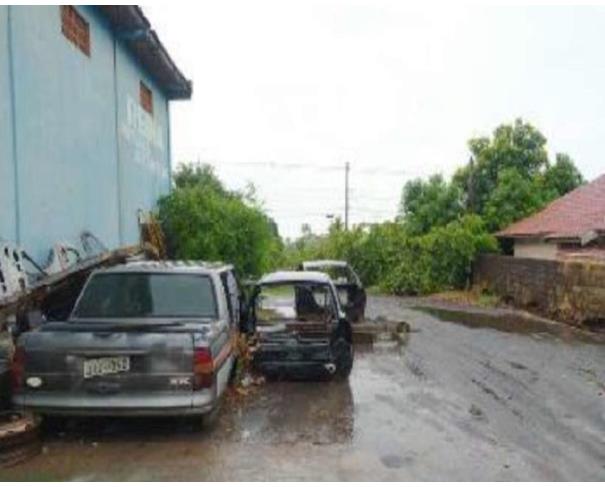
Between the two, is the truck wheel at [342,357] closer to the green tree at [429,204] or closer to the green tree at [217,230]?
the green tree at [217,230]

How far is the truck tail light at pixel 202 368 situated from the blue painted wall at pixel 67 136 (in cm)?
365

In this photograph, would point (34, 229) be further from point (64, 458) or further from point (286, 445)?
point (286, 445)

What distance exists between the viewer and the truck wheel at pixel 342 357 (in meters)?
10.9

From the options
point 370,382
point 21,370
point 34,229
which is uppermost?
point 34,229

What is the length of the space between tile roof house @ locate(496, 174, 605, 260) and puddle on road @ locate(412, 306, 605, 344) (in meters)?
2.67

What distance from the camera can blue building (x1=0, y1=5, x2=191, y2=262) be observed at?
996cm

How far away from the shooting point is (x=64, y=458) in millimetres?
6848

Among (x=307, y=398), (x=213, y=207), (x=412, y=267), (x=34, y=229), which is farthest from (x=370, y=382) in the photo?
(x=412, y=267)

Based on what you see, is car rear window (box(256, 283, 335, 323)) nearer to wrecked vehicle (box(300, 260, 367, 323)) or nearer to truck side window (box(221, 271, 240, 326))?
truck side window (box(221, 271, 240, 326))

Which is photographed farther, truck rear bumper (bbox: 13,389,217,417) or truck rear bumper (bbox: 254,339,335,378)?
truck rear bumper (bbox: 254,339,335,378)

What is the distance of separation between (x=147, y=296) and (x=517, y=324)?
42.8 ft

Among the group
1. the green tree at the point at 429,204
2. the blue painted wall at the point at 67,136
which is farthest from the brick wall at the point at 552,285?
the blue painted wall at the point at 67,136

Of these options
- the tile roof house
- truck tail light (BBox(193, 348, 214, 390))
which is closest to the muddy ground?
truck tail light (BBox(193, 348, 214, 390))

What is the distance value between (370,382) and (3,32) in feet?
22.3
